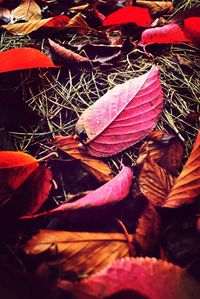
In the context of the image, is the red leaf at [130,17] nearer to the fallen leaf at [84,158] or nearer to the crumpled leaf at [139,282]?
the fallen leaf at [84,158]

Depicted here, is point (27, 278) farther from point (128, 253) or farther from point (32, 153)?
point (32, 153)

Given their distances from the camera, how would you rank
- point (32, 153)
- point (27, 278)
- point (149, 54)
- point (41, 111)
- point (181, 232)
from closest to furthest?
point (27, 278)
point (181, 232)
point (32, 153)
point (41, 111)
point (149, 54)

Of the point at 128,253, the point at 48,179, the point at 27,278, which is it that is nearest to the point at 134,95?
the point at 48,179

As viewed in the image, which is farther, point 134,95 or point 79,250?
point 134,95

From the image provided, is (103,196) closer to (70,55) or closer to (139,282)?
(139,282)

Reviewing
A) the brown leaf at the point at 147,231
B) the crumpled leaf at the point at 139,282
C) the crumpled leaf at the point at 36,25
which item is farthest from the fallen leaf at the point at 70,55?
the crumpled leaf at the point at 139,282

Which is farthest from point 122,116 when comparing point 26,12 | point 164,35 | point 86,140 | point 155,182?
point 26,12
